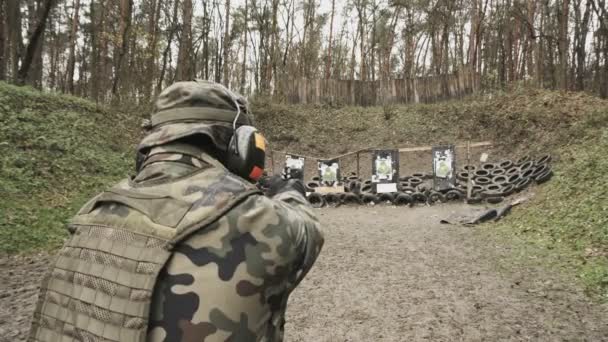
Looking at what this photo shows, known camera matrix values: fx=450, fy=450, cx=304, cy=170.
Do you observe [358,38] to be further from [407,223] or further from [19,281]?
[19,281]

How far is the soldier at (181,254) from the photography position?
1.22 meters

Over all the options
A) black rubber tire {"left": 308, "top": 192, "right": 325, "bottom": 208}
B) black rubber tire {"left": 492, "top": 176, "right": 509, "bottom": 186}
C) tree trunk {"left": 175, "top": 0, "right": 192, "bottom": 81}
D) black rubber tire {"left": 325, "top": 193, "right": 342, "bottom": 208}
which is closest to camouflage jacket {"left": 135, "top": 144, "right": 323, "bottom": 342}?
black rubber tire {"left": 308, "top": 192, "right": 325, "bottom": 208}

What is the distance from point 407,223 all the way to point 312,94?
1335 centimetres

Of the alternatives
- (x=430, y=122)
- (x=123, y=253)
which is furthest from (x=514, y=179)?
(x=123, y=253)

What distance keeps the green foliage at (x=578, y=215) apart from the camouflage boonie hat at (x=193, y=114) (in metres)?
4.62

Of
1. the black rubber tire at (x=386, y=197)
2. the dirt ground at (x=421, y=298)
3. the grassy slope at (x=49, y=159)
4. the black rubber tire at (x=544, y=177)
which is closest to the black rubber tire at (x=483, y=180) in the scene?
the black rubber tire at (x=544, y=177)

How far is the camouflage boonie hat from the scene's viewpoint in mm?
1450

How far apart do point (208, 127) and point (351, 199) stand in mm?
10701

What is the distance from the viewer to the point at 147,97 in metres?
17.5

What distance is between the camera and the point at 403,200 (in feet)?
38.2

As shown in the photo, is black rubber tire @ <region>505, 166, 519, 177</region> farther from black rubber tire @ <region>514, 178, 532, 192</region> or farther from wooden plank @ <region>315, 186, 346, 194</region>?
wooden plank @ <region>315, 186, 346, 194</region>

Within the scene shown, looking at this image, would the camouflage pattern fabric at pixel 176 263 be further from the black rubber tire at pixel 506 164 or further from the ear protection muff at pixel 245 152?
the black rubber tire at pixel 506 164

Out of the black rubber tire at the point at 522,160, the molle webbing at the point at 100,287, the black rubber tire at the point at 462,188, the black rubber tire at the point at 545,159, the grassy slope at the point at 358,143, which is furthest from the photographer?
the black rubber tire at the point at 522,160

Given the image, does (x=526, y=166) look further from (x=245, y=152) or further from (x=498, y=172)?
(x=245, y=152)
